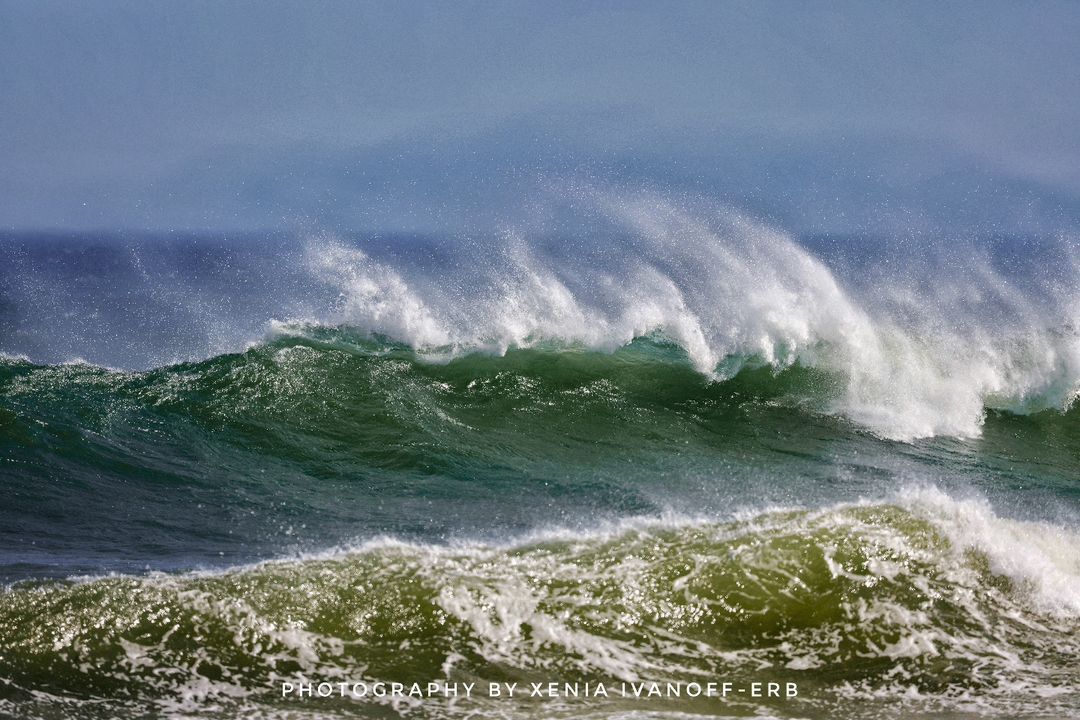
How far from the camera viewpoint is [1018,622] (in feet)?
20.1

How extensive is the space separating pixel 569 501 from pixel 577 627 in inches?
81.7

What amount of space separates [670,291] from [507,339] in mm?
2407

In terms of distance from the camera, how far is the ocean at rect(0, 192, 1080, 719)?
218 inches

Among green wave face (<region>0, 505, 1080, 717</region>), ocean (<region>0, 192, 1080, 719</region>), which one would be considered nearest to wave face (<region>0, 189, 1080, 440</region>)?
ocean (<region>0, 192, 1080, 719</region>)

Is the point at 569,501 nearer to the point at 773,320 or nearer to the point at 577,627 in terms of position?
the point at 577,627

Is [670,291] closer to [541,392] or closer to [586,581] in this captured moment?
[541,392]

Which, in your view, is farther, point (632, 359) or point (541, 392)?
point (632, 359)

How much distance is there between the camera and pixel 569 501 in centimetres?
797

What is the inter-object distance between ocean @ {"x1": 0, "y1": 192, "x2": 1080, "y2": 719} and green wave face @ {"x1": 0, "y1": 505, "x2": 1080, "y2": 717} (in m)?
0.02

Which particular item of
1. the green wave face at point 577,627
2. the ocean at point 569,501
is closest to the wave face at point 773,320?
the ocean at point 569,501

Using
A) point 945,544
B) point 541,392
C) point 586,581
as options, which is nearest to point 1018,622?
point 945,544

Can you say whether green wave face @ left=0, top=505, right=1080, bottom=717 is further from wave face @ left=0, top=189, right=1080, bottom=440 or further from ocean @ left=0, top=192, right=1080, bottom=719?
wave face @ left=0, top=189, right=1080, bottom=440

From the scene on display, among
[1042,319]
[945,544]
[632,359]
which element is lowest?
[945,544]

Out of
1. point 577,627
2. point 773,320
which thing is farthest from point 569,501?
point 773,320
